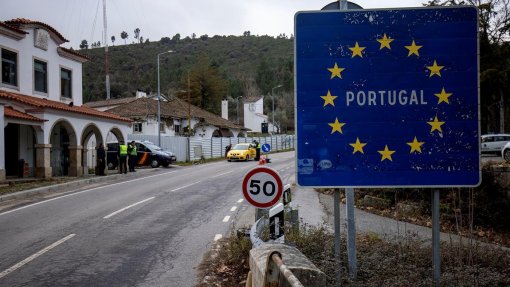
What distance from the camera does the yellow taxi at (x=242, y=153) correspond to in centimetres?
3941

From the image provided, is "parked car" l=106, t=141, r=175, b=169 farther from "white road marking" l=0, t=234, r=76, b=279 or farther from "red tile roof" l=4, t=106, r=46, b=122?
"white road marking" l=0, t=234, r=76, b=279

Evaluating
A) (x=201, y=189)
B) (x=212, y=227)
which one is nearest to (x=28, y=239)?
(x=212, y=227)

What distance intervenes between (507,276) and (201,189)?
13.6 metres

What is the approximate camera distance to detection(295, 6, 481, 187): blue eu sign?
199 inches

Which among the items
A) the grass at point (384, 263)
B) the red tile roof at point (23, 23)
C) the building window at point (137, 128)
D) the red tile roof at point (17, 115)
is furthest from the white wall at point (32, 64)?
the grass at point (384, 263)

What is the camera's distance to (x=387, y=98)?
16.8 feet

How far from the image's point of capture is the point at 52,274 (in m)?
6.81

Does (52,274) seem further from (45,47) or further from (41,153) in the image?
(45,47)

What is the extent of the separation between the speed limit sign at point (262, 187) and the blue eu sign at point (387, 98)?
4.67 feet

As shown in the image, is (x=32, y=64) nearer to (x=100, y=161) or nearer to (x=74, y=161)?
(x=74, y=161)

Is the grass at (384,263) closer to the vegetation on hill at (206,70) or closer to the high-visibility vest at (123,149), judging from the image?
the high-visibility vest at (123,149)

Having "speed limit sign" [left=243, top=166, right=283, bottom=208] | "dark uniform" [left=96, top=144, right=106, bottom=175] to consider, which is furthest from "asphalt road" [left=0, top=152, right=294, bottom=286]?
"dark uniform" [left=96, top=144, right=106, bottom=175]

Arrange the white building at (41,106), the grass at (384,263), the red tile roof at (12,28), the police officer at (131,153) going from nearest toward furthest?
the grass at (384,263) → the red tile roof at (12,28) → the white building at (41,106) → the police officer at (131,153)

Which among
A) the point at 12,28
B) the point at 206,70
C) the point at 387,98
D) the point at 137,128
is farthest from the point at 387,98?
the point at 206,70
